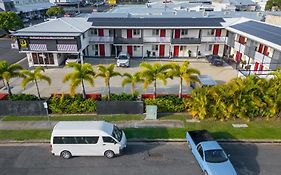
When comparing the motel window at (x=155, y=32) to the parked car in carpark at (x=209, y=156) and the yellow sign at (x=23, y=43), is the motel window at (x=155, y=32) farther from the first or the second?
the parked car in carpark at (x=209, y=156)

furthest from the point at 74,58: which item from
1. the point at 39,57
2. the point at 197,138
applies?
the point at 197,138

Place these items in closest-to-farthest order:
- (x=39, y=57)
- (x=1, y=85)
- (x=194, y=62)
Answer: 1. (x=1, y=85)
2. (x=39, y=57)
3. (x=194, y=62)

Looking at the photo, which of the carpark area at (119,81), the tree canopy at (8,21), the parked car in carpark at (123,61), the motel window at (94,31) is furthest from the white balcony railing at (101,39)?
the tree canopy at (8,21)

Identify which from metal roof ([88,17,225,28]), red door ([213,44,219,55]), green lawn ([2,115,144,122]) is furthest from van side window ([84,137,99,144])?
red door ([213,44,219,55])

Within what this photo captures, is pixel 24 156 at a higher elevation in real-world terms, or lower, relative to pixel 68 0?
lower

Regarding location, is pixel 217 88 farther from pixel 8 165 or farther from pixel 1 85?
pixel 1 85

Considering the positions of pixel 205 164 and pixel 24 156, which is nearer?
pixel 205 164

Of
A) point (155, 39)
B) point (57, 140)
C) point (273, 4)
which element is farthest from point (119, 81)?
point (273, 4)
